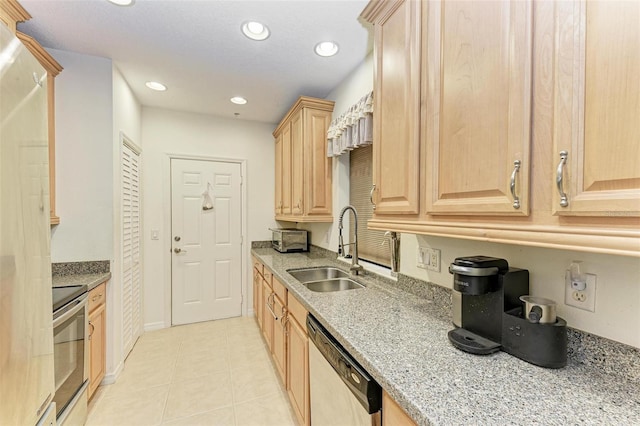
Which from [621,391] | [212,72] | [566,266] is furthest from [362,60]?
[621,391]

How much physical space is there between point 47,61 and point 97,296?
1671 mm

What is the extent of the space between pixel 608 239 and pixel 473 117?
0.49 metres

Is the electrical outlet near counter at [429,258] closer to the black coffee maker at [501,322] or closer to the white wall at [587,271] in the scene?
the white wall at [587,271]

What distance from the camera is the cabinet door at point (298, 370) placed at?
4.97 ft

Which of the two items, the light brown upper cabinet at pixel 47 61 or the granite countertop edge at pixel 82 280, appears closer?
the light brown upper cabinet at pixel 47 61

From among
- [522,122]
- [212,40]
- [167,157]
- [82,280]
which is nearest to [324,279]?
[82,280]

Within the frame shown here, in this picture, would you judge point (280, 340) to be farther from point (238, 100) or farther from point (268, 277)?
point (238, 100)

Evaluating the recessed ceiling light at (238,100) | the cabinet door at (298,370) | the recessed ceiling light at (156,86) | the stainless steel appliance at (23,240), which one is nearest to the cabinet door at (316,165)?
the recessed ceiling light at (238,100)

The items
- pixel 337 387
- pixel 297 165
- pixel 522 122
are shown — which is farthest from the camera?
pixel 297 165

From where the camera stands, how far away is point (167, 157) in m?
3.22

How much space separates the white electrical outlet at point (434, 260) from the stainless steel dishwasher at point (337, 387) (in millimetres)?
655

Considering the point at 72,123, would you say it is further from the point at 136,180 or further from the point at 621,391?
the point at 621,391

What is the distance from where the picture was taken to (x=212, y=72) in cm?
234

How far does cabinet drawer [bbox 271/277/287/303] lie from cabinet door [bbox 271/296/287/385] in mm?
44
